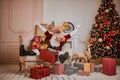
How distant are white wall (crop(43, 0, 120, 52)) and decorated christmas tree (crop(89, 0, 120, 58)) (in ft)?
1.18

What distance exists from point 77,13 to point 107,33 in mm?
1310

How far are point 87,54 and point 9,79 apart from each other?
2379mm

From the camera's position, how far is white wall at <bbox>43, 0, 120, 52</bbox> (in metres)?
6.35

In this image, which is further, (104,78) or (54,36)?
(54,36)

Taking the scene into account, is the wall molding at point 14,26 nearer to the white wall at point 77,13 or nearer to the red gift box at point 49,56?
the white wall at point 77,13

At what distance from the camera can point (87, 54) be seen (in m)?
5.16

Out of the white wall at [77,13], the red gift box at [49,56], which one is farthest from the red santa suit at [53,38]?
the white wall at [77,13]

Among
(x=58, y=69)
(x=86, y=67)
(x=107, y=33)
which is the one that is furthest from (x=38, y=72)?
(x=107, y=33)

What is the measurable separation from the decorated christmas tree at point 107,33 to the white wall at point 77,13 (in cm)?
36

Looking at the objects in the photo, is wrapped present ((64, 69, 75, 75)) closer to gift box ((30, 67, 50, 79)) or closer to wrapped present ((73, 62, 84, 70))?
wrapped present ((73, 62, 84, 70))

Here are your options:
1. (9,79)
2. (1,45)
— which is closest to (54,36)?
(9,79)

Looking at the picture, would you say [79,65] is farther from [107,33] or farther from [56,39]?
[107,33]

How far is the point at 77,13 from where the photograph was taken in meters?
6.40

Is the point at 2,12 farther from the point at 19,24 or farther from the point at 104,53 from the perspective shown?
the point at 104,53
